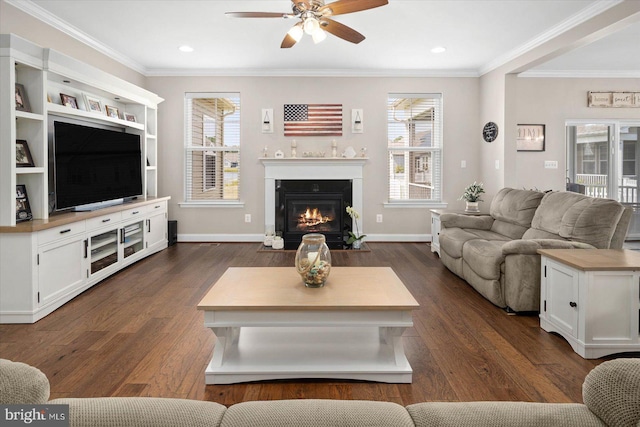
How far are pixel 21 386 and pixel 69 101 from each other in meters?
4.35

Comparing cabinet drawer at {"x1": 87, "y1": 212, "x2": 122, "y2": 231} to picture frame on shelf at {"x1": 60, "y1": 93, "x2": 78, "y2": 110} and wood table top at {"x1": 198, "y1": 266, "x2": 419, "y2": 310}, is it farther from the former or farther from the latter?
wood table top at {"x1": 198, "y1": 266, "x2": 419, "y2": 310}

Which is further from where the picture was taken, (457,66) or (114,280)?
(457,66)

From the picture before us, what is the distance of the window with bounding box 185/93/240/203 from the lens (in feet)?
22.6

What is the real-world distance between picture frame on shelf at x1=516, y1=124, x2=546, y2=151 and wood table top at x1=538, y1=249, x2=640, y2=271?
3900 mm

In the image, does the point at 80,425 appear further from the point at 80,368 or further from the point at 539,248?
the point at 539,248

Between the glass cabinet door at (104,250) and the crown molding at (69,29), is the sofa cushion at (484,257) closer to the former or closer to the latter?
the glass cabinet door at (104,250)

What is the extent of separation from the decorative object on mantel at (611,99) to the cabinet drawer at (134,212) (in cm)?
671

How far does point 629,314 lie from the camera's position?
268 cm

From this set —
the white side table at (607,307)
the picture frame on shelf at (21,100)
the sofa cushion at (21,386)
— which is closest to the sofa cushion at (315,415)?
the sofa cushion at (21,386)

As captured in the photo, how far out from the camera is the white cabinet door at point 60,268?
3469 mm

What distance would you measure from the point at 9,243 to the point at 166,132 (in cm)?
383

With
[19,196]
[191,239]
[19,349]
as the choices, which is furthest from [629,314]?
[191,239]

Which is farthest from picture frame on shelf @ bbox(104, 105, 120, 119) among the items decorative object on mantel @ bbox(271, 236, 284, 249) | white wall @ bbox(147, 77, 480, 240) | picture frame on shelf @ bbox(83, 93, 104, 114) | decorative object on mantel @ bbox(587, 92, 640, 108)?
decorative object on mantel @ bbox(587, 92, 640, 108)

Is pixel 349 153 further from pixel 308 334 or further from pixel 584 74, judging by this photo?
pixel 308 334
